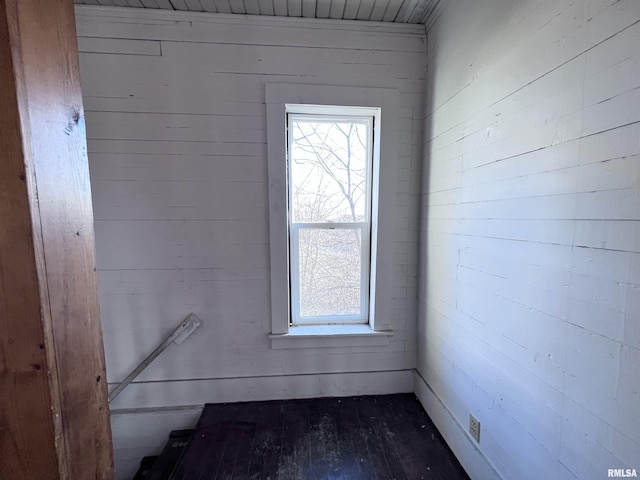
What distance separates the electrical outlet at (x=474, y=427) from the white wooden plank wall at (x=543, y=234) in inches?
1.5

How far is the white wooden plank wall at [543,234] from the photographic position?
0.71 m

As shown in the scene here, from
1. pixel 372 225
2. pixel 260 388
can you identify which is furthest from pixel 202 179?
pixel 260 388

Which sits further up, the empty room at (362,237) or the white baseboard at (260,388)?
the empty room at (362,237)

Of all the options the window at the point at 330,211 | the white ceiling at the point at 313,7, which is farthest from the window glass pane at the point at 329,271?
the white ceiling at the point at 313,7

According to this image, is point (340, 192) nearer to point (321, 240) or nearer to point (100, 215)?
point (321, 240)

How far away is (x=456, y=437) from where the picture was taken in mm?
1443

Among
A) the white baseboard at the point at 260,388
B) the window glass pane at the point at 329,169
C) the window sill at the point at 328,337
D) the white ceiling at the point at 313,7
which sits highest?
the white ceiling at the point at 313,7

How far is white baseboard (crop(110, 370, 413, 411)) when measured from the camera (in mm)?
1814

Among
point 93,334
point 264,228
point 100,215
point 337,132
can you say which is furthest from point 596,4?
point 100,215

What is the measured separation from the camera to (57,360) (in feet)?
1.49

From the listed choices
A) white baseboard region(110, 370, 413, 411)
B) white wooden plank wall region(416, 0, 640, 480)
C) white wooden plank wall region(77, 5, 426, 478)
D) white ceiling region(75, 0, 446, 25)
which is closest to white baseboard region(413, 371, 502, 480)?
white wooden plank wall region(416, 0, 640, 480)

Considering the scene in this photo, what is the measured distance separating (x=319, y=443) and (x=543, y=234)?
1570 millimetres

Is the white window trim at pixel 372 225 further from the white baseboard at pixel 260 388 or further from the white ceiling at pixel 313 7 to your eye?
the white ceiling at pixel 313 7

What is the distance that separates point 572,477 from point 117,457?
8.18 ft
